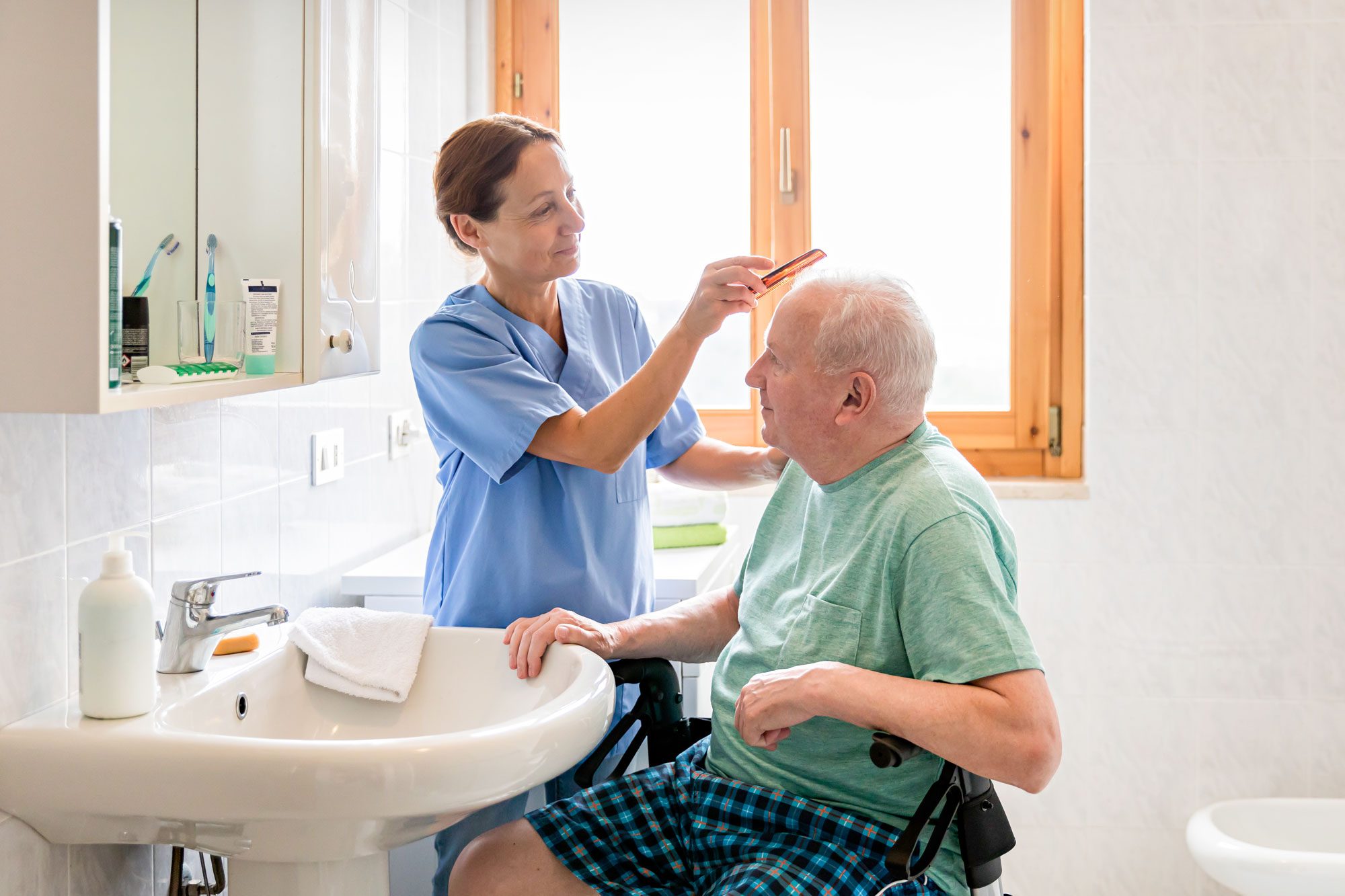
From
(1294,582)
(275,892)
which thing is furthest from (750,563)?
(1294,582)

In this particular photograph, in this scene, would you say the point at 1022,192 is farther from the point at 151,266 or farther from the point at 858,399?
the point at 151,266

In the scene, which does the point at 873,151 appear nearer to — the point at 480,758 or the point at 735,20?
the point at 735,20

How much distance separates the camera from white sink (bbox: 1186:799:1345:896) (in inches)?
88.5

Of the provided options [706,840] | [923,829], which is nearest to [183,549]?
[706,840]

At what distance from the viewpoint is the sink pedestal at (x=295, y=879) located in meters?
1.31

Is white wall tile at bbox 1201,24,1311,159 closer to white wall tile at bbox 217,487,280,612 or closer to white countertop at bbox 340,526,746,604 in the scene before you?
white countertop at bbox 340,526,746,604

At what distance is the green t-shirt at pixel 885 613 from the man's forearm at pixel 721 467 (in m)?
0.31

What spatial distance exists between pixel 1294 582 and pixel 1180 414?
0.44m

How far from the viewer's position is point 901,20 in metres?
2.78

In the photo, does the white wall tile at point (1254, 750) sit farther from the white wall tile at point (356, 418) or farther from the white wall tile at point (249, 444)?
the white wall tile at point (249, 444)

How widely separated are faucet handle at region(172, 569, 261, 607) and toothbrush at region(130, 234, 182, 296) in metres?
0.35

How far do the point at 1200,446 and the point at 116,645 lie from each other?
7.28ft

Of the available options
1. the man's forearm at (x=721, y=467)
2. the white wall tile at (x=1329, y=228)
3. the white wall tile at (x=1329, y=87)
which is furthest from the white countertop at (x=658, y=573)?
the white wall tile at (x=1329, y=87)

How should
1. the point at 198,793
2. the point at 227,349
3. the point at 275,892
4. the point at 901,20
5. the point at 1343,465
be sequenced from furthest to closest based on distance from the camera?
the point at 901,20, the point at 1343,465, the point at 227,349, the point at 275,892, the point at 198,793
